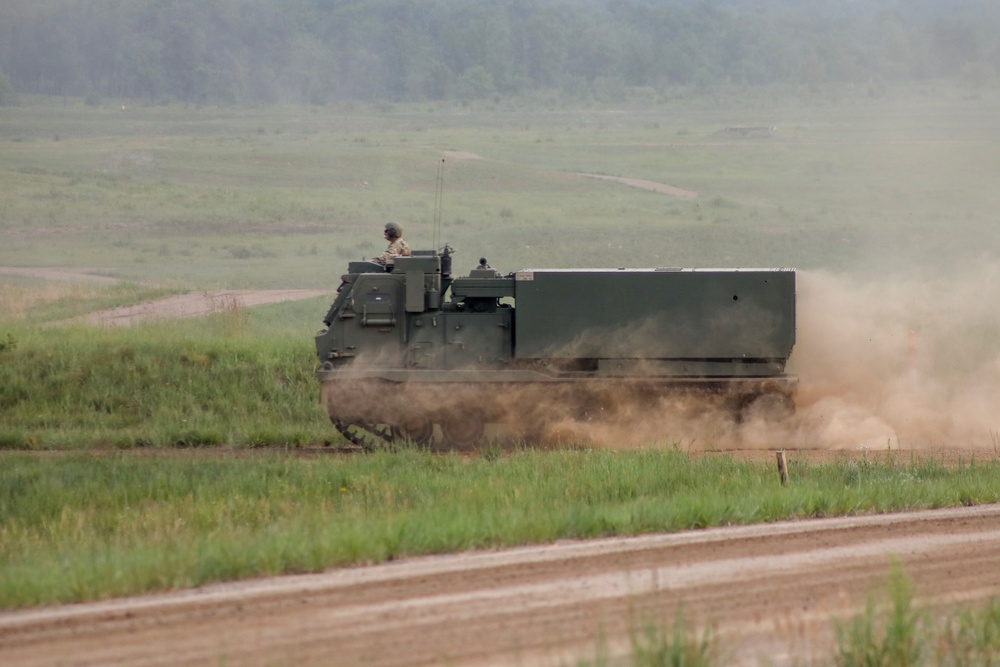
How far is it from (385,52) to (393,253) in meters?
106

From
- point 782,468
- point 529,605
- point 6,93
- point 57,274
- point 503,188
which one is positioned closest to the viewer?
point 529,605

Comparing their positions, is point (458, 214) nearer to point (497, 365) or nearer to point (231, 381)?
point (231, 381)

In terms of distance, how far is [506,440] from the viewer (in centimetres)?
→ 1706

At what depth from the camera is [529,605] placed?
28.1 feet

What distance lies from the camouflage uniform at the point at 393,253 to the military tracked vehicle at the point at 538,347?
106 millimetres

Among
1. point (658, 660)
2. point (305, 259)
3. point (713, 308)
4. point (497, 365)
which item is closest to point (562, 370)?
point (497, 365)

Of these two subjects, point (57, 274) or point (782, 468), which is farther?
point (57, 274)

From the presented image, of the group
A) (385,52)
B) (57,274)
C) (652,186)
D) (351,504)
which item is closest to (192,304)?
(57,274)

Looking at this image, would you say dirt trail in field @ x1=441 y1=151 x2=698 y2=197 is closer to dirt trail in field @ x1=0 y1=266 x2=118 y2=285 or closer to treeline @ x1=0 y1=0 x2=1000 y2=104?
dirt trail in field @ x1=0 y1=266 x2=118 y2=285

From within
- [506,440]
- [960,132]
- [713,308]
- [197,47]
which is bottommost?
[506,440]

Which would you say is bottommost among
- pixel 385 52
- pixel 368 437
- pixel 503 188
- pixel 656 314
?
pixel 368 437

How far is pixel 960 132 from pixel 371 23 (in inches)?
2582

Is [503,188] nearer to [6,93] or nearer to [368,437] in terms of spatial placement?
[368,437]

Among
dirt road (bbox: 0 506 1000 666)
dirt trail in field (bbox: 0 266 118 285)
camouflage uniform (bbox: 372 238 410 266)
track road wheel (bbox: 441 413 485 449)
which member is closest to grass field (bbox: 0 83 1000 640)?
dirt road (bbox: 0 506 1000 666)
